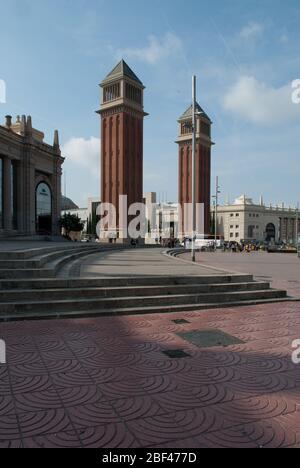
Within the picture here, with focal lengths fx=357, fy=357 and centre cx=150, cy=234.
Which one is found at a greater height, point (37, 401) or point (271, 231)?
point (271, 231)

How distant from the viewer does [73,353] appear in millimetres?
5039

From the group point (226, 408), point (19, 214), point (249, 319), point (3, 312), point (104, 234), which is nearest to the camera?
point (226, 408)

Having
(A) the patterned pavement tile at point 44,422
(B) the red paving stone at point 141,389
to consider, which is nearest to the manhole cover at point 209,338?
(B) the red paving stone at point 141,389

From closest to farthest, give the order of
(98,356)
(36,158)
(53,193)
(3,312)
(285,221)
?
(98,356) → (3,312) → (36,158) → (53,193) → (285,221)

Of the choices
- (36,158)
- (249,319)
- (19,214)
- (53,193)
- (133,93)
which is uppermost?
(133,93)

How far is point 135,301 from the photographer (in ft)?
26.0

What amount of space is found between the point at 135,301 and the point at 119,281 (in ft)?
2.96

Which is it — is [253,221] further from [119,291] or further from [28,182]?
[119,291]

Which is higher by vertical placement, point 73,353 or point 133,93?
point 133,93

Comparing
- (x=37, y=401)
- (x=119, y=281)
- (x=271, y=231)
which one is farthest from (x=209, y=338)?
(x=271, y=231)

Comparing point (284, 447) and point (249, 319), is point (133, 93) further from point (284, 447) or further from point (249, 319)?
point (284, 447)

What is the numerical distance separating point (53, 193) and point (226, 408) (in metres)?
51.3

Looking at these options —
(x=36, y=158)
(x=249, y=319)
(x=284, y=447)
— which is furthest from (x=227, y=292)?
(x=36, y=158)
